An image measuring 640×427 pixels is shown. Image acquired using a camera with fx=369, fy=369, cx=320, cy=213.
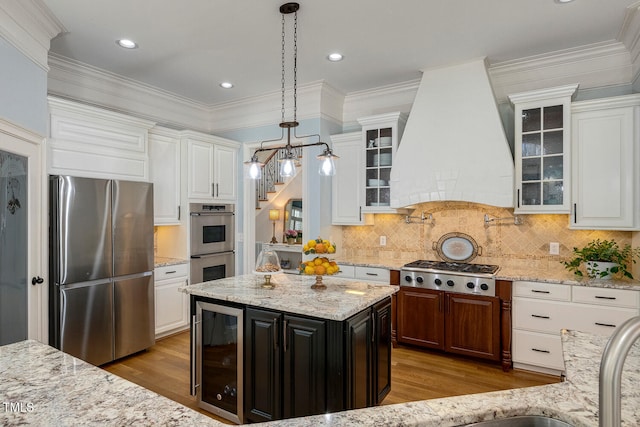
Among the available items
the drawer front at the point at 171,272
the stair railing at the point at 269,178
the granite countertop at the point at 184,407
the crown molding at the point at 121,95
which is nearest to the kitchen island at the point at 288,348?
the granite countertop at the point at 184,407

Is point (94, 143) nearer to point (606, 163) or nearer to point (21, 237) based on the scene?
point (21, 237)

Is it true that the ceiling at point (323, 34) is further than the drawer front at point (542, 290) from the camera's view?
No

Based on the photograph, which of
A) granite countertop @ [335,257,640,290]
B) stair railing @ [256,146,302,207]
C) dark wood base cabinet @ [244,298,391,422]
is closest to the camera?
dark wood base cabinet @ [244,298,391,422]

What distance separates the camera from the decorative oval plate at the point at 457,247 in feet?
14.0

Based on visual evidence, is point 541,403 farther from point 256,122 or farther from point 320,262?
point 256,122

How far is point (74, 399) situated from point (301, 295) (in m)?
1.55

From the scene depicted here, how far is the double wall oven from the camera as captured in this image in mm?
4676

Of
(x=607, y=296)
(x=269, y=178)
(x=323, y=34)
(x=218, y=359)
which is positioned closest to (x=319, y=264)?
(x=218, y=359)

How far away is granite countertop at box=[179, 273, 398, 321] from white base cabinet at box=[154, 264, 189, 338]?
162cm

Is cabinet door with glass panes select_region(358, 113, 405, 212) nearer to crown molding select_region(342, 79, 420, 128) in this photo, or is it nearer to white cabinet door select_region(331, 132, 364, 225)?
white cabinet door select_region(331, 132, 364, 225)

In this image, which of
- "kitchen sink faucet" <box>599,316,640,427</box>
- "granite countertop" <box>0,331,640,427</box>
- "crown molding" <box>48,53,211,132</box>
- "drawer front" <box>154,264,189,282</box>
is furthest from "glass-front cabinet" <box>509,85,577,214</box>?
"crown molding" <box>48,53,211,132</box>

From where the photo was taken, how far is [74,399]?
1.15 metres

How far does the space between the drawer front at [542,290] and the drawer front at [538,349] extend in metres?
0.36

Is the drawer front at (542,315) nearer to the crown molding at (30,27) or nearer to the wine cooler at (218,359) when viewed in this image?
the wine cooler at (218,359)
